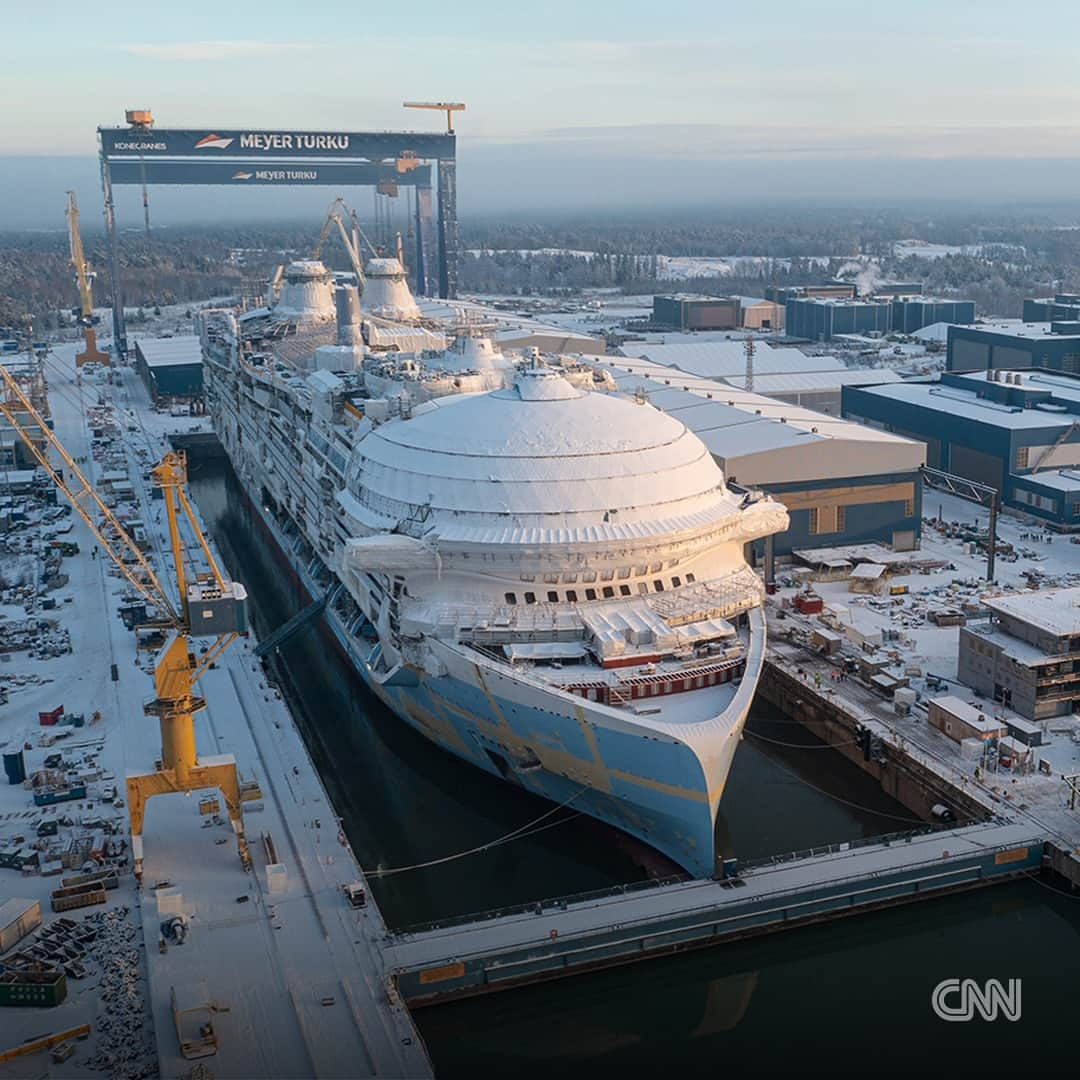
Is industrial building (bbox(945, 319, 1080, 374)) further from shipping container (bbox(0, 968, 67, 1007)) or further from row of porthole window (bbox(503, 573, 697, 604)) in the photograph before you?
shipping container (bbox(0, 968, 67, 1007))

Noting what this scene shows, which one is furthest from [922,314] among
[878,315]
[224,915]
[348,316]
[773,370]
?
[224,915]

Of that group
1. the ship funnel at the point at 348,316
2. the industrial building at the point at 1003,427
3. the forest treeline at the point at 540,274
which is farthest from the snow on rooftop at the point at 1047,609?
the forest treeline at the point at 540,274

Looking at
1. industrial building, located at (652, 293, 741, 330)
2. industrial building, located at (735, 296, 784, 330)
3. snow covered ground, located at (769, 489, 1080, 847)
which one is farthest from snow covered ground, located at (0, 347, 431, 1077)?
industrial building, located at (735, 296, 784, 330)

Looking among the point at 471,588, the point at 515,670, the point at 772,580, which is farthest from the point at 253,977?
the point at 772,580

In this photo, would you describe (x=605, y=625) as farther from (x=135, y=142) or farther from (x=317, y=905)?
(x=135, y=142)

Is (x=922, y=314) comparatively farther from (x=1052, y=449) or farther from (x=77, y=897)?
(x=77, y=897)
